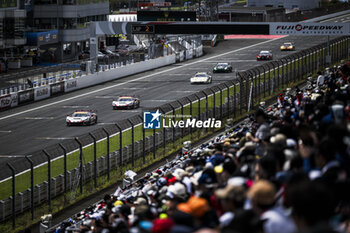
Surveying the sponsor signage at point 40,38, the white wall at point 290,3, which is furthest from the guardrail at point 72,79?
the white wall at point 290,3

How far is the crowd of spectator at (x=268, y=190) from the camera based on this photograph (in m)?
7.30

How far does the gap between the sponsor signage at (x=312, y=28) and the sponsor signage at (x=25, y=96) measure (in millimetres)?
19177

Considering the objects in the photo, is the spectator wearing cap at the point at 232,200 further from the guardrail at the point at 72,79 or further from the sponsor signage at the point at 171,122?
the guardrail at the point at 72,79

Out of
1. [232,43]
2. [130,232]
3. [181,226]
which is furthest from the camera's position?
[232,43]

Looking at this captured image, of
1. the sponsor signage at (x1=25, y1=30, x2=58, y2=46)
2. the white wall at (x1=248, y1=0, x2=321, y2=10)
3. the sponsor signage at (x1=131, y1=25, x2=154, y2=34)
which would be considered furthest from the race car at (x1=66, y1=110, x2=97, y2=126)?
the white wall at (x1=248, y1=0, x2=321, y2=10)

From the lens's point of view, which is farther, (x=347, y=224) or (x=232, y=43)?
(x=232, y=43)

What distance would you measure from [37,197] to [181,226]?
16665mm

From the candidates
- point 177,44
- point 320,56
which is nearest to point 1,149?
point 320,56

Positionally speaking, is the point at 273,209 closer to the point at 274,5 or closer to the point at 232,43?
the point at 232,43

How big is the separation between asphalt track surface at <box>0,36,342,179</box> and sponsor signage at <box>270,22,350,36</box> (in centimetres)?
640

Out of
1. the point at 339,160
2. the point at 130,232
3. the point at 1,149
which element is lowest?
the point at 1,149

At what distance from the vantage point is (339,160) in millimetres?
9617

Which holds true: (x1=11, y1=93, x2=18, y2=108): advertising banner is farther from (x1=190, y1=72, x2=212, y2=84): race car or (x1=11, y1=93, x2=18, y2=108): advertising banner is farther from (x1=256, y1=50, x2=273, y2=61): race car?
(x1=256, y1=50, x2=273, y2=61): race car

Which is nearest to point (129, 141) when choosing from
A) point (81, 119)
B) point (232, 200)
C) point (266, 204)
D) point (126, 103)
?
point (81, 119)
